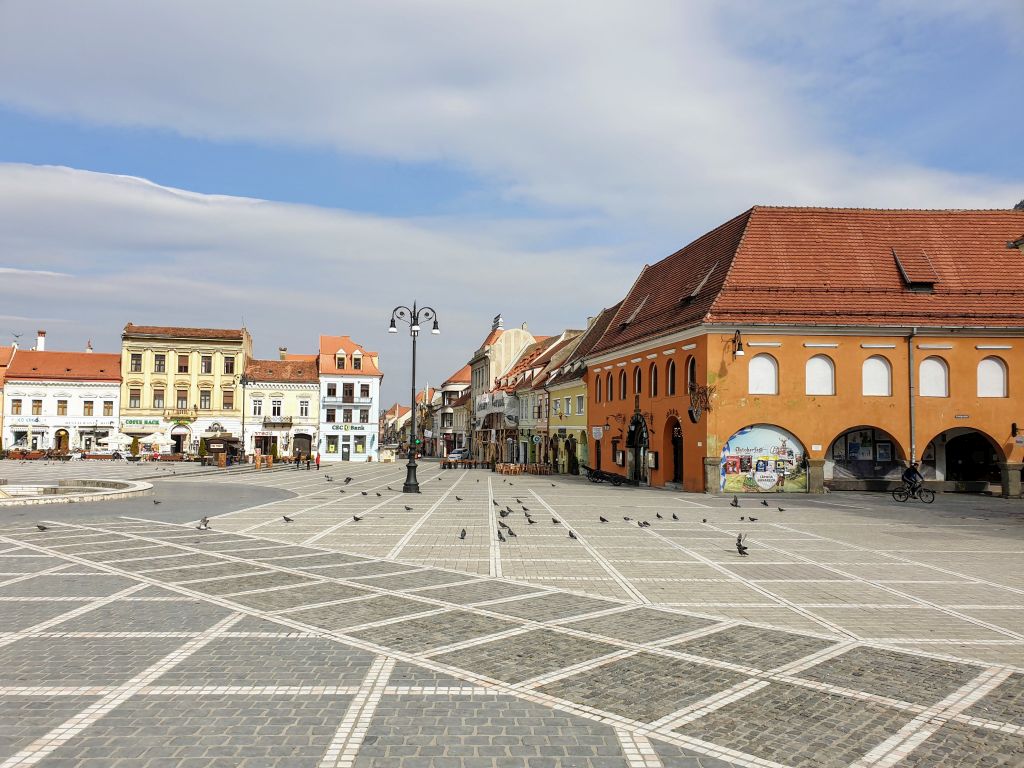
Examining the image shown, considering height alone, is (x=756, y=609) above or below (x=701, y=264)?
below

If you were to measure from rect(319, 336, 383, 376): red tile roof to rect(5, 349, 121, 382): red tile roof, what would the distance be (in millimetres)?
18462

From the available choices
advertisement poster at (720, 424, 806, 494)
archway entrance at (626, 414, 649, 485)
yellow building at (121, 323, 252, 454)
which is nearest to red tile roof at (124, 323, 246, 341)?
yellow building at (121, 323, 252, 454)

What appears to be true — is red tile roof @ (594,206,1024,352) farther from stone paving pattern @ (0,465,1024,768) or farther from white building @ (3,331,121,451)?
white building @ (3,331,121,451)

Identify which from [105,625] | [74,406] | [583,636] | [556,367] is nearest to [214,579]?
[105,625]

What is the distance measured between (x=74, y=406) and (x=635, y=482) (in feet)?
184

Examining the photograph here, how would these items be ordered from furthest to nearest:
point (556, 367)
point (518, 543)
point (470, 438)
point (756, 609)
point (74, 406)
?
point (470, 438) → point (74, 406) → point (556, 367) → point (518, 543) → point (756, 609)

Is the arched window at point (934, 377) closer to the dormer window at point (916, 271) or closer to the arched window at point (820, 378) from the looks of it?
the dormer window at point (916, 271)

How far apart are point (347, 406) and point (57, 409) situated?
2609 centimetres

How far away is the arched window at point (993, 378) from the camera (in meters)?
30.7

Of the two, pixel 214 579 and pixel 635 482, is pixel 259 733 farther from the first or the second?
pixel 635 482

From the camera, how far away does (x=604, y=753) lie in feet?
17.0

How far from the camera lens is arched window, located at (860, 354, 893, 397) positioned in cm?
3066

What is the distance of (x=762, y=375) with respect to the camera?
30.7m

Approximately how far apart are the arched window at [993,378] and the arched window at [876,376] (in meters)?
3.79
